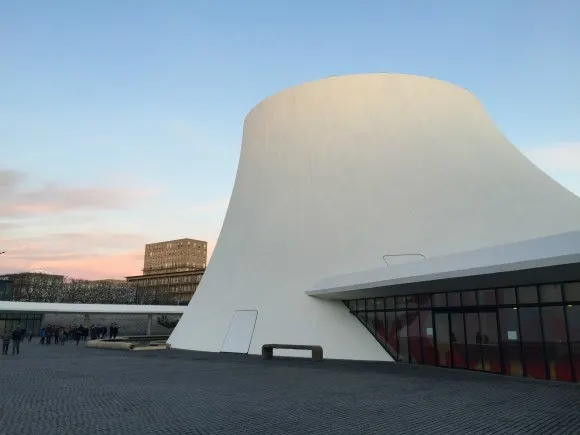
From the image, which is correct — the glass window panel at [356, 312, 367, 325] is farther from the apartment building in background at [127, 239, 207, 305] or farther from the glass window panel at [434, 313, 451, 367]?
the apartment building in background at [127, 239, 207, 305]

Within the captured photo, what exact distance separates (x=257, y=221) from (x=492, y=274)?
1241 centimetres

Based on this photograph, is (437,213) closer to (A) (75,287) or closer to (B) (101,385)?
(B) (101,385)

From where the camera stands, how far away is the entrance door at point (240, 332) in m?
18.2

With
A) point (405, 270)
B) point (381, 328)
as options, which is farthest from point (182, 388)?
point (381, 328)

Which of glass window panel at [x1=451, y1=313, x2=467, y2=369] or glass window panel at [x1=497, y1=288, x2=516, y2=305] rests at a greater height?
glass window panel at [x1=497, y1=288, x2=516, y2=305]

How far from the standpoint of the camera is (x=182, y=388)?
984 centimetres

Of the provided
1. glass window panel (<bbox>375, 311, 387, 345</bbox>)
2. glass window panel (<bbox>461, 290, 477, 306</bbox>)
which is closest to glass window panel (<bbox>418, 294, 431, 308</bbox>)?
glass window panel (<bbox>461, 290, 477, 306</bbox>)

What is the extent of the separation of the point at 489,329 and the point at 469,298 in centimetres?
105

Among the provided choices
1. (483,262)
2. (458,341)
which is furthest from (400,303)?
(483,262)

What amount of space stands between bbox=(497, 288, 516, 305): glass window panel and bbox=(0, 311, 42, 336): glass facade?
3467 cm

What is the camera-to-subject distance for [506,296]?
41.0 ft

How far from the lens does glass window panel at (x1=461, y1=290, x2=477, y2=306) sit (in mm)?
13430

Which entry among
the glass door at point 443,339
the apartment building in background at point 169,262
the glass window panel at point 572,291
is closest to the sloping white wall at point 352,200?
the glass door at point 443,339

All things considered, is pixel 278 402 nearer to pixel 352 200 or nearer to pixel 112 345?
pixel 352 200
